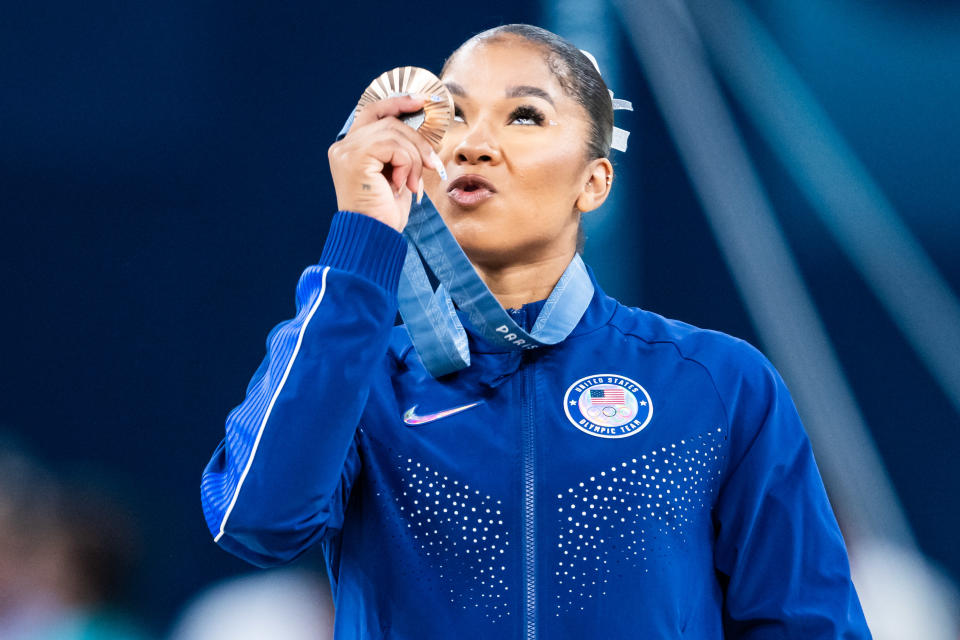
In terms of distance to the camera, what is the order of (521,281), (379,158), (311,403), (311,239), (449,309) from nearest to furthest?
(311,403)
(379,158)
(449,309)
(521,281)
(311,239)

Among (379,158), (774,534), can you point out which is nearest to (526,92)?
(379,158)

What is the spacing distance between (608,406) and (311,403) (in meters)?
0.47

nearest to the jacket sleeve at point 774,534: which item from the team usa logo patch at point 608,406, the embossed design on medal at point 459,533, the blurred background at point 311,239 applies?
the team usa logo patch at point 608,406

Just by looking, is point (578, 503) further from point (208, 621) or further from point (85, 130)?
point (85, 130)

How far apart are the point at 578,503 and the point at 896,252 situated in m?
2.26

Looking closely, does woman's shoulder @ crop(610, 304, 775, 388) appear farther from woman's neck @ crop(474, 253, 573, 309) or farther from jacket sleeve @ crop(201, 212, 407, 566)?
jacket sleeve @ crop(201, 212, 407, 566)

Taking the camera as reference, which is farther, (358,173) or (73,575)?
(73,575)

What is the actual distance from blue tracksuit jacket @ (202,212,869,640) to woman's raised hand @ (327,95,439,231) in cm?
4

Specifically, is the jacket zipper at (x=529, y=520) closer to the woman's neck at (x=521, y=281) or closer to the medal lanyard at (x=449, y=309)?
the medal lanyard at (x=449, y=309)

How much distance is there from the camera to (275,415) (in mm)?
1243

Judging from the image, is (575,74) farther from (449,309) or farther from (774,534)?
(774,534)

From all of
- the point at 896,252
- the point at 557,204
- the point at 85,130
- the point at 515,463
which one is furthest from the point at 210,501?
the point at 896,252

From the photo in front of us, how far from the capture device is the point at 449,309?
5.28 ft

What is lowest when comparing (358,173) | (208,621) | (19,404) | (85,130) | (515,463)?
(208,621)
